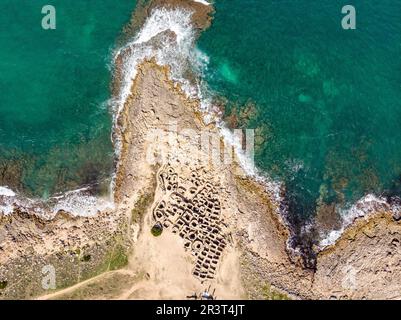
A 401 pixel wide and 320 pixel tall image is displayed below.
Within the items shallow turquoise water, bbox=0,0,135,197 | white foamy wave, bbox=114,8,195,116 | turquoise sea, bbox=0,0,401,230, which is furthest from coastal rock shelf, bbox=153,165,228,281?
white foamy wave, bbox=114,8,195,116

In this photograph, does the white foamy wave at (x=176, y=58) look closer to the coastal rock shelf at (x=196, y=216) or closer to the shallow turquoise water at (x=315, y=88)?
the shallow turquoise water at (x=315, y=88)

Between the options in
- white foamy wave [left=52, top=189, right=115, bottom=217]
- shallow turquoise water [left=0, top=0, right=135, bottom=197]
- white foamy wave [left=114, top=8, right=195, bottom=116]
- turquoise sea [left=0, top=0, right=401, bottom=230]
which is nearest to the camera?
white foamy wave [left=52, top=189, right=115, bottom=217]

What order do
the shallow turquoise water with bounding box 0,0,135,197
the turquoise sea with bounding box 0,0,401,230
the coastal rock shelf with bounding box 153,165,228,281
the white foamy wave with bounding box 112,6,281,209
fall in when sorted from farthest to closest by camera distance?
the white foamy wave with bounding box 112,6,281,209 → the turquoise sea with bounding box 0,0,401,230 → the shallow turquoise water with bounding box 0,0,135,197 → the coastal rock shelf with bounding box 153,165,228,281

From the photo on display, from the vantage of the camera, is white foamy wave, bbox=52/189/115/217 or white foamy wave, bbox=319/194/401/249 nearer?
white foamy wave, bbox=52/189/115/217

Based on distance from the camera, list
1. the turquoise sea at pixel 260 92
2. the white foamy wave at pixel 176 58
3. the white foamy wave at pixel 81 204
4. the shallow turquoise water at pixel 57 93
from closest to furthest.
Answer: the white foamy wave at pixel 81 204 → the shallow turquoise water at pixel 57 93 → the turquoise sea at pixel 260 92 → the white foamy wave at pixel 176 58

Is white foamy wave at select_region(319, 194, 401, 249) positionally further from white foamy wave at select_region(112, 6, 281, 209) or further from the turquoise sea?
white foamy wave at select_region(112, 6, 281, 209)

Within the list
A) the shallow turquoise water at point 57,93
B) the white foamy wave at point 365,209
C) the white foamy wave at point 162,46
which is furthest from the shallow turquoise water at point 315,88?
the shallow turquoise water at point 57,93

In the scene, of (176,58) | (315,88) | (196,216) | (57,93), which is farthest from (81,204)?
(315,88)

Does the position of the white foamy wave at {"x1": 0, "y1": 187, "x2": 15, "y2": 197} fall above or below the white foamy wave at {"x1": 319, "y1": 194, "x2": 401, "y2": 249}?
above
